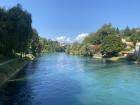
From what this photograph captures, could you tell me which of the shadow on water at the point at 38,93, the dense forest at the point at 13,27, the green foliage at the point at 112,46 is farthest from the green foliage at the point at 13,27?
the green foliage at the point at 112,46

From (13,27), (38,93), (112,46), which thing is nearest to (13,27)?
(13,27)

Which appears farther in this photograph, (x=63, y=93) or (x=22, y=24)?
(x=22, y=24)

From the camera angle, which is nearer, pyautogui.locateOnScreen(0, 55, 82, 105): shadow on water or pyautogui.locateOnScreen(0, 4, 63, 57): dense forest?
pyautogui.locateOnScreen(0, 55, 82, 105): shadow on water

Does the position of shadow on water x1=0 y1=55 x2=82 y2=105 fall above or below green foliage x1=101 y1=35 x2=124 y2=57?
below

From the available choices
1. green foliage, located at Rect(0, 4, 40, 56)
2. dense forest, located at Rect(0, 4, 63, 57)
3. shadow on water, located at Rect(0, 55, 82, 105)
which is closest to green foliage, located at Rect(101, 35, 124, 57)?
dense forest, located at Rect(0, 4, 63, 57)

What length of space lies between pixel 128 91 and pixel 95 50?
13799cm

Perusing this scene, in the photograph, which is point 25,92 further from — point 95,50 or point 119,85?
point 95,50

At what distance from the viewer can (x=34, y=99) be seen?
39844 millimetres

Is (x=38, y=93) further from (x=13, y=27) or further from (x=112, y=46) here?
(x=112, y=46)

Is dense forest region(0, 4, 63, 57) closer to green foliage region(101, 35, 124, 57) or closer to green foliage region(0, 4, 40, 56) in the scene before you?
green foliage region(0, 4, 40, 56)

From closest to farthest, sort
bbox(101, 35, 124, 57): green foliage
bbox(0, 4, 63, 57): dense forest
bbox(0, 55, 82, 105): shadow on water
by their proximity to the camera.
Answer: bbox(0, 55, 82, 105): shadow on water → bbox(0, 4, 63, 57): dense forest → bbox(101, 35, 124, 57): green foliage

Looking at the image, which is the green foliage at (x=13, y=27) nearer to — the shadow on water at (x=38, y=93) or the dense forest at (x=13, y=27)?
the dense forest at (x=13, y=27)

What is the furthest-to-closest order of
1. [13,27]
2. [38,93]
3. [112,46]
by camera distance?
[112,46] → [13,27] → [38,93]

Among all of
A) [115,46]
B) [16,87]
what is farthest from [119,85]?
[115,46]
